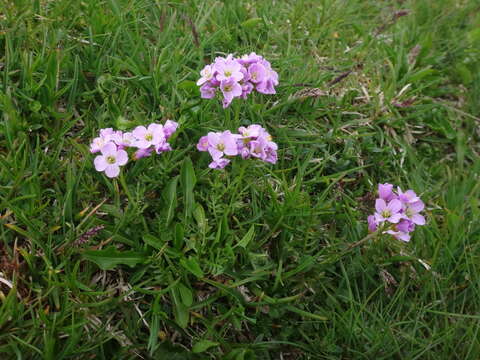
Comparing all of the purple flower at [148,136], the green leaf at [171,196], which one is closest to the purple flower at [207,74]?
the purple flower at [148,136]

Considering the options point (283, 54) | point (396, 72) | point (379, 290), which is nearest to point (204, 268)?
point (379, 290)

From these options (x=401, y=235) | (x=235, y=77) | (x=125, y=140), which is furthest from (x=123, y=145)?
(x=401, y=235)

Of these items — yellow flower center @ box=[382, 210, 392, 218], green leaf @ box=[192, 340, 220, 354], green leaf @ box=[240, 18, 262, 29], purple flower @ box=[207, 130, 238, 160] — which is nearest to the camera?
green leaf @ box=[192, 340, 220, 354]

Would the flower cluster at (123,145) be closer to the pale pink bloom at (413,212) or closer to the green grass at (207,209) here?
A: the green grass at (207,209)

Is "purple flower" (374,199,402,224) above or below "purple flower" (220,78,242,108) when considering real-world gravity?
below

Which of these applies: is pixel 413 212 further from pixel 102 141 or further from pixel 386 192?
pixel 102 141

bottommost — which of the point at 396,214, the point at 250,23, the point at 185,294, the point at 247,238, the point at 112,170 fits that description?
the point at 185,294

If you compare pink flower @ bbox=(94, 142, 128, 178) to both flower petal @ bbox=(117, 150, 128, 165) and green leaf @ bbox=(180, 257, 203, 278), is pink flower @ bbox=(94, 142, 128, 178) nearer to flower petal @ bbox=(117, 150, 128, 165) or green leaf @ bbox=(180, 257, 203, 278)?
flower petal @ bbox=(117, 150, 128, 165)

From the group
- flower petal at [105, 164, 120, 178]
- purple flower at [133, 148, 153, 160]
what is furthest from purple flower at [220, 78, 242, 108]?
flower petal at [105, 164, 120, 178]

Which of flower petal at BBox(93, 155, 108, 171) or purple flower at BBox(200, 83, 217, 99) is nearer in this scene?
flower petal at BBox(93, 155, 108, 171)
